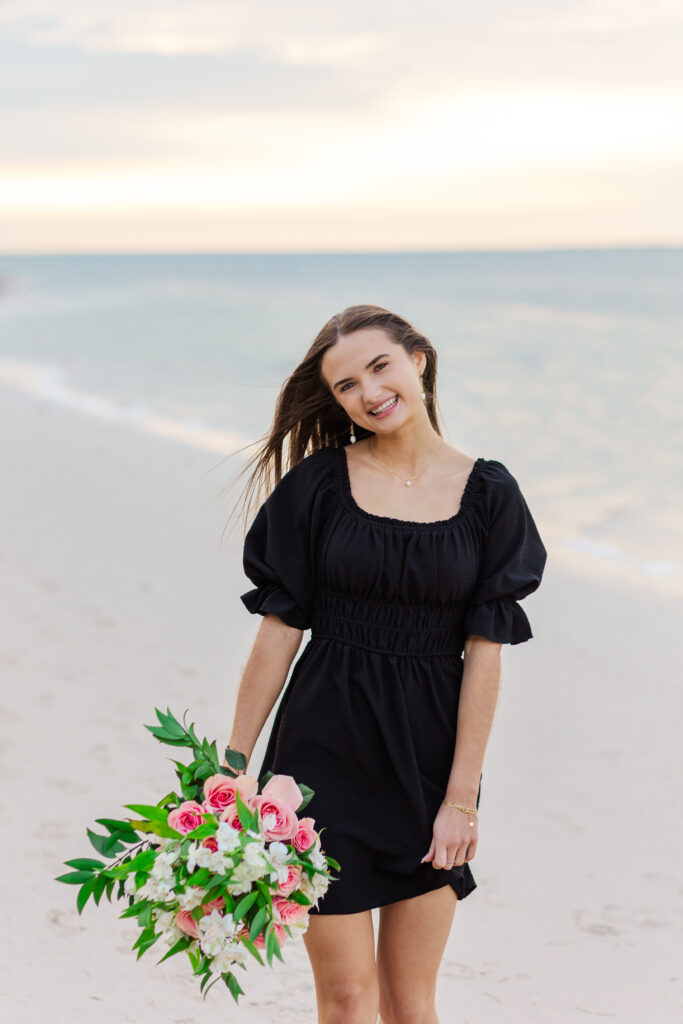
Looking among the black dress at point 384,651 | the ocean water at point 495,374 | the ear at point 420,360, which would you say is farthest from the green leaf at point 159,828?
the ocean water at point 495,374

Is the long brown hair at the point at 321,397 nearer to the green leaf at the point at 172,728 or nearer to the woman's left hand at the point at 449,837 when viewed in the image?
the green leaf at the point at 172,728

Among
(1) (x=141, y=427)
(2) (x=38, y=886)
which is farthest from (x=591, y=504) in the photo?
(2) (x=38, y=886)

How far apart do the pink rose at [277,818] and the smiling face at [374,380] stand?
3.19 feet

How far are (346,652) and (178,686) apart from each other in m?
4.37

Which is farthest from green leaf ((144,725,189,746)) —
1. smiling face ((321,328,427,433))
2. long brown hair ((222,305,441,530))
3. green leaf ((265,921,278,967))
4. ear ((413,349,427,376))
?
ear ((413,349,427,376))

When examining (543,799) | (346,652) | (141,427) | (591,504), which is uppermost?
(141,427)

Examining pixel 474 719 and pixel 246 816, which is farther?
pixel 474 719

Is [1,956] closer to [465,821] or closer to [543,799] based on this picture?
[465,821]

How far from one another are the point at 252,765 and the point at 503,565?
11.0 feet

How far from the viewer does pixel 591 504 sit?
13625mm

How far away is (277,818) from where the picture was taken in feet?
7.57

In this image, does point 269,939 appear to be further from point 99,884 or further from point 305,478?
point 305,478

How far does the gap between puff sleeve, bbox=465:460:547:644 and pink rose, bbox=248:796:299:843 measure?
66cm

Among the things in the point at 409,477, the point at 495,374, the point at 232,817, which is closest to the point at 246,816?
the point at 232,817
